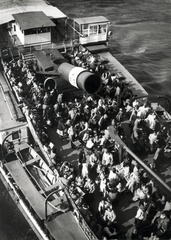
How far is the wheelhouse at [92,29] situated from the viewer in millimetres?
29672

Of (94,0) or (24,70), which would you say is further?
(94,0)

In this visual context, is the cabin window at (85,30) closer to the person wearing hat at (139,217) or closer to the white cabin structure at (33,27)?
the white cabin structure at (33,27)

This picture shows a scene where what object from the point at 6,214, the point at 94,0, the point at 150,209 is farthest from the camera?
the point at 94,0

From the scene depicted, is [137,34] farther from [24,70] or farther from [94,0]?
[24,70]

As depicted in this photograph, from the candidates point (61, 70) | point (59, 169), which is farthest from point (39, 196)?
point (61, 70)

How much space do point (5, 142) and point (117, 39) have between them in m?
29.3

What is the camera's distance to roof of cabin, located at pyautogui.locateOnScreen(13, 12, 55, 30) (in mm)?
27859

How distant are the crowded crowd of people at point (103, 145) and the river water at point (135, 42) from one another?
→ 5.42 m

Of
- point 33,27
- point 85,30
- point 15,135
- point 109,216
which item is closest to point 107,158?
point 109,216

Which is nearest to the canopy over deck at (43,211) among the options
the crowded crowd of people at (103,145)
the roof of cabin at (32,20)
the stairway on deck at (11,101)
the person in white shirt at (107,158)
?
the crowded crowd of people at (103,145)

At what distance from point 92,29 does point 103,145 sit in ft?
52.1

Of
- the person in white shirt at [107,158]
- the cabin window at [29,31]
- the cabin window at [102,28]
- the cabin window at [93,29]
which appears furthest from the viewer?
the cabin window at [102,28]

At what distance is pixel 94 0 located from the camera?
5828 cm

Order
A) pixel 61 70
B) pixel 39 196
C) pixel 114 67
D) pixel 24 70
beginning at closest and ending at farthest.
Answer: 1. pixel 39 196
2. pixel 61 70
3. pixel 24 70
4. pixel 114 67
